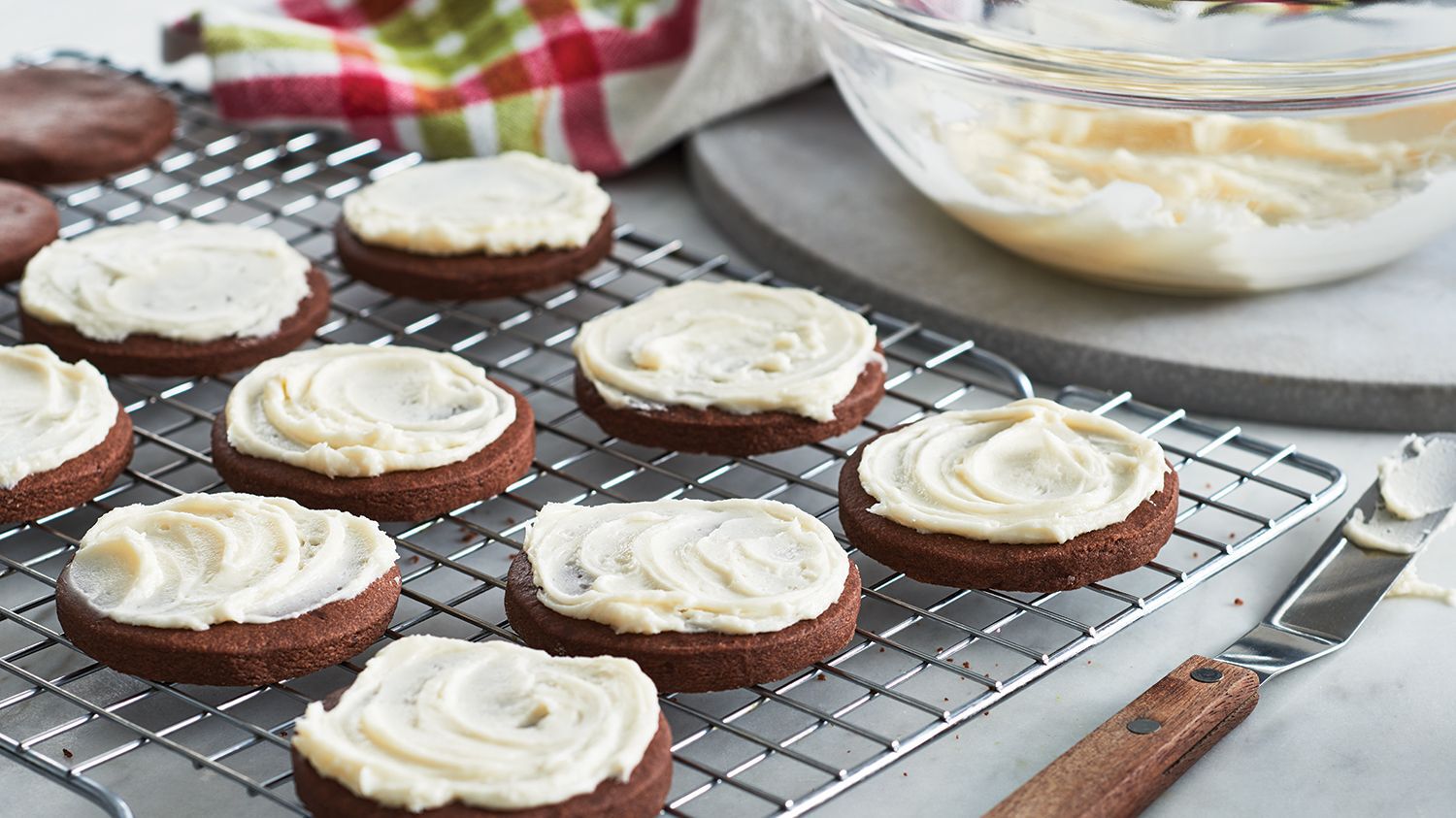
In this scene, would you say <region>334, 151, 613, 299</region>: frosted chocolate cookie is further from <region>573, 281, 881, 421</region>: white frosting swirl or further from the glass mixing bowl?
the glass mixing bowl

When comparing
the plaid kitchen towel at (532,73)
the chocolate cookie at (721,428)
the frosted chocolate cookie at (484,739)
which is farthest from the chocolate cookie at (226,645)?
the plaid kitchen towel at (532,73)

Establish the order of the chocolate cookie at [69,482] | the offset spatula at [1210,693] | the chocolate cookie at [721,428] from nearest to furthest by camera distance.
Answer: the offset spatula at [1210,693]
the chocolate cookie at [69,482]
the chocolate cookie at [721,428]

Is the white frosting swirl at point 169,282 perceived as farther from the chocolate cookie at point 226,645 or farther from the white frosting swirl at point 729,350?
the chocolate cookie at point 226,645

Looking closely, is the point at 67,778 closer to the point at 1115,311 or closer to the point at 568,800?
the point at 568,800

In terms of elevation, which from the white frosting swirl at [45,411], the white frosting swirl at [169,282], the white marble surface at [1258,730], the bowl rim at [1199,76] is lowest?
the white marble surface at [1258,730]

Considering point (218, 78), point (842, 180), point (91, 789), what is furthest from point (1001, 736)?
point (218, 78)

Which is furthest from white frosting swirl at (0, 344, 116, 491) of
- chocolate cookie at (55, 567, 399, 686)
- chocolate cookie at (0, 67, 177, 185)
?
chocolate cookie at (0, 67, 177, 185)
